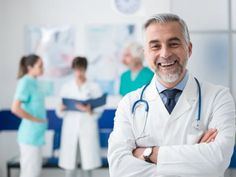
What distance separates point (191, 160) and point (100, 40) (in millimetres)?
2845

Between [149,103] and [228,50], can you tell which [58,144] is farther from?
[149,103]

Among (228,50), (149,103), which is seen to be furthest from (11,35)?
(149,103)

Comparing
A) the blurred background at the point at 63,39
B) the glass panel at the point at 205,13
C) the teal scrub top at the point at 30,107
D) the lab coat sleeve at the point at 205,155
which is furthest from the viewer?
the blurred background at the point at 63,39

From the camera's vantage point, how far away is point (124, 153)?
4.32ft

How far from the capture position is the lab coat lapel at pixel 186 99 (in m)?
1.31

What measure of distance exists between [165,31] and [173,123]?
0.31 meters

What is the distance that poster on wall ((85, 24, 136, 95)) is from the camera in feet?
12.9

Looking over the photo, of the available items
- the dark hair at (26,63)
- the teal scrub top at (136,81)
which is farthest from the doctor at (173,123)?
the dark hair at (26,63)

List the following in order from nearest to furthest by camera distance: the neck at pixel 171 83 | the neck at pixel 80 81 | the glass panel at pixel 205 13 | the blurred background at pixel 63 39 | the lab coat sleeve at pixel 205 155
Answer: the lab coat sleeve at pixel 205 155
the neck at pixel 171 83
the glass panel at pixel 205 13
the neck at pixel 80 81
the blurred background at pixel 63 39

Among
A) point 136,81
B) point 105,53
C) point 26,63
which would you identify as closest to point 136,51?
point 136,81

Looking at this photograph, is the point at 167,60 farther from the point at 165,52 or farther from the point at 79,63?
the point at 79,63

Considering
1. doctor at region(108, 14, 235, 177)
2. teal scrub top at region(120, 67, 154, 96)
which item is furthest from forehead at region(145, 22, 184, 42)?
teal scrub top at region(120, 67, 154, 96)

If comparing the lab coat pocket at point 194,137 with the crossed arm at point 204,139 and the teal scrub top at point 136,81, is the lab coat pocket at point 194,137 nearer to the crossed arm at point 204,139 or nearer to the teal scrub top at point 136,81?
the crossed arm at point 204,139

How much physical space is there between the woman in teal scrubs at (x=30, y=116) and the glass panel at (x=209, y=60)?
1.40 metres
